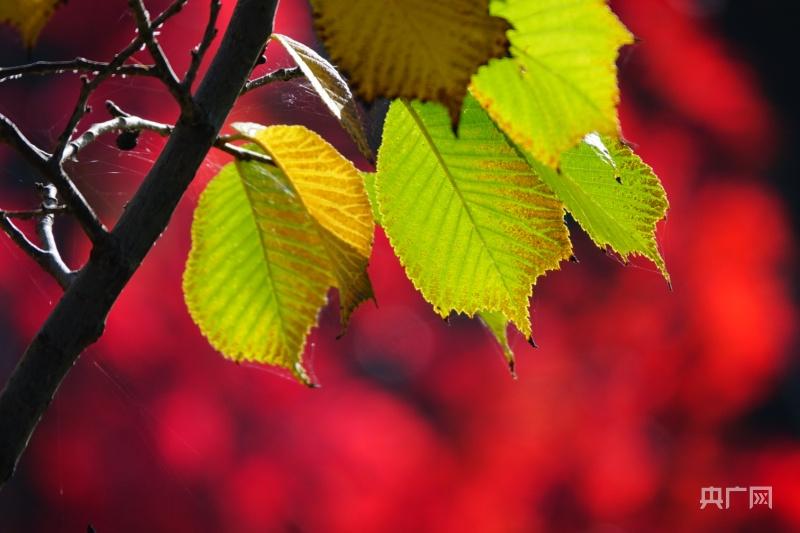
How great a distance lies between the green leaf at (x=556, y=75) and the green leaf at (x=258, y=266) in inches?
2.8

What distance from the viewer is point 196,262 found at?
0.80 ft

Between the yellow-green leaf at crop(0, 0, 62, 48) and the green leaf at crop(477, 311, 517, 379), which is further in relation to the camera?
the green leaf at crop(477, 311, 517, 379)

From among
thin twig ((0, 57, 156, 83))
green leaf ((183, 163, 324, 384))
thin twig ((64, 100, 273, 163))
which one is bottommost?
green leaf ((183, 163, 324, 384))

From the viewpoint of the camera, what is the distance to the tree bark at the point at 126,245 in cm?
18

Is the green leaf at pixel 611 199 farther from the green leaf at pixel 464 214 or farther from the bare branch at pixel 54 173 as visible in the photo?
the bare branch at pixel 54 173

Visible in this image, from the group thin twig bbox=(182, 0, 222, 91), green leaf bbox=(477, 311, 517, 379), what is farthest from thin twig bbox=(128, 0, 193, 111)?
green leaf bbox=(477, 311, 517, 379)

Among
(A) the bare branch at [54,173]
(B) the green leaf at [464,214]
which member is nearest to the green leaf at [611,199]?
(B) the green leaf at [464,214]

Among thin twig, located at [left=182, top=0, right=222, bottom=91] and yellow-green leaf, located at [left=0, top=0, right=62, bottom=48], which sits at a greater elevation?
yellow-green leaf, located at [left=0, top=0, right=62, bottom=48]

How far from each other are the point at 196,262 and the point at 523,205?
0.10m

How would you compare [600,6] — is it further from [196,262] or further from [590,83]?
[196,262]

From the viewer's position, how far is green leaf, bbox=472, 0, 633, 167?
0.17 meters

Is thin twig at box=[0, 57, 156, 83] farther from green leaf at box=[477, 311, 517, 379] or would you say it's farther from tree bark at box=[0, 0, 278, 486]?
green leaf at box=[477, 311, 517, 379]

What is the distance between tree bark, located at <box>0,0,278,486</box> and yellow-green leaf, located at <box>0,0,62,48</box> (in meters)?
0.04

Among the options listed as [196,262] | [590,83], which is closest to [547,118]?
[590,83]
